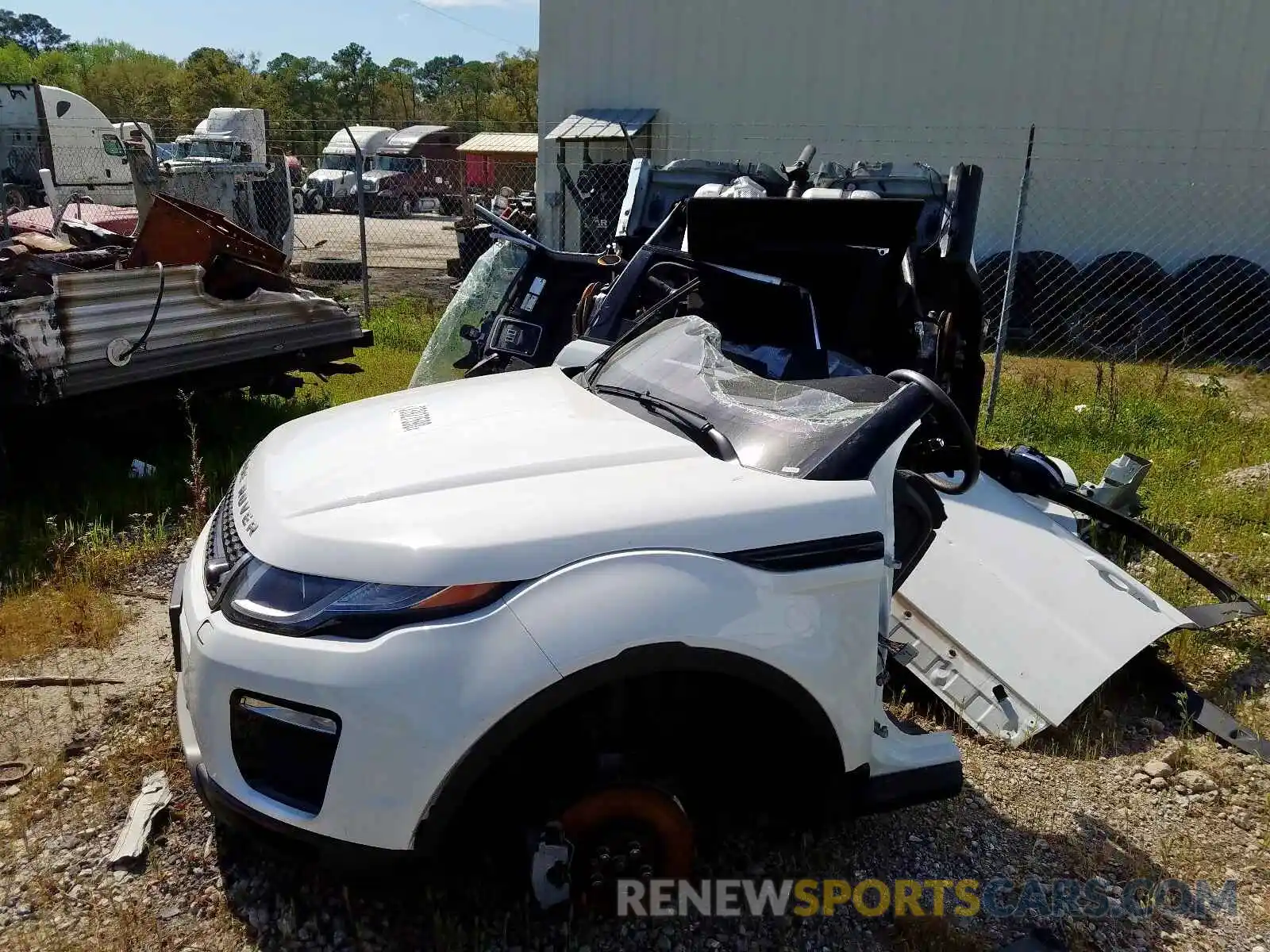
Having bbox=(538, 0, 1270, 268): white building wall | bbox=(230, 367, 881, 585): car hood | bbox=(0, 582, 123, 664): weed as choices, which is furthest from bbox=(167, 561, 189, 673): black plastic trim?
bbox=(538, 0, 1270, 268): white building wall

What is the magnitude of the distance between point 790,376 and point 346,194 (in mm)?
32150

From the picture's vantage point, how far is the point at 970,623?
3.63 m

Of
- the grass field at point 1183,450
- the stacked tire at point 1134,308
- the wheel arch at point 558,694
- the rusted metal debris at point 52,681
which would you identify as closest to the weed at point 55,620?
the rusted metal debris at point 52,681

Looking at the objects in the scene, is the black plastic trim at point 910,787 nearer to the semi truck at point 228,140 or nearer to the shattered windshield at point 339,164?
the semi truck at point 228,140

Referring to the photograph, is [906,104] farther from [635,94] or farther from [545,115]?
[545,115]

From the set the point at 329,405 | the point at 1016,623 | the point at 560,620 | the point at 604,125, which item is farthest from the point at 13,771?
the point at 604,125

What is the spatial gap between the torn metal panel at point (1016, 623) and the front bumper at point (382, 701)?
154 cm

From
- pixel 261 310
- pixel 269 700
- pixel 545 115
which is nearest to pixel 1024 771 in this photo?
pixel 269 700

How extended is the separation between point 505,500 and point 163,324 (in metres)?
4.18

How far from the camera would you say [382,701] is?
1.97 metres

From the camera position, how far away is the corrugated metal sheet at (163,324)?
4961 millimetres

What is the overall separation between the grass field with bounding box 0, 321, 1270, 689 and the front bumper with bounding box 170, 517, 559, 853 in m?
2.24

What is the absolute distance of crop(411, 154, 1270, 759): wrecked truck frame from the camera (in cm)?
352

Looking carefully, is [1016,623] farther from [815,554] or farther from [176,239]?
[176,239]
